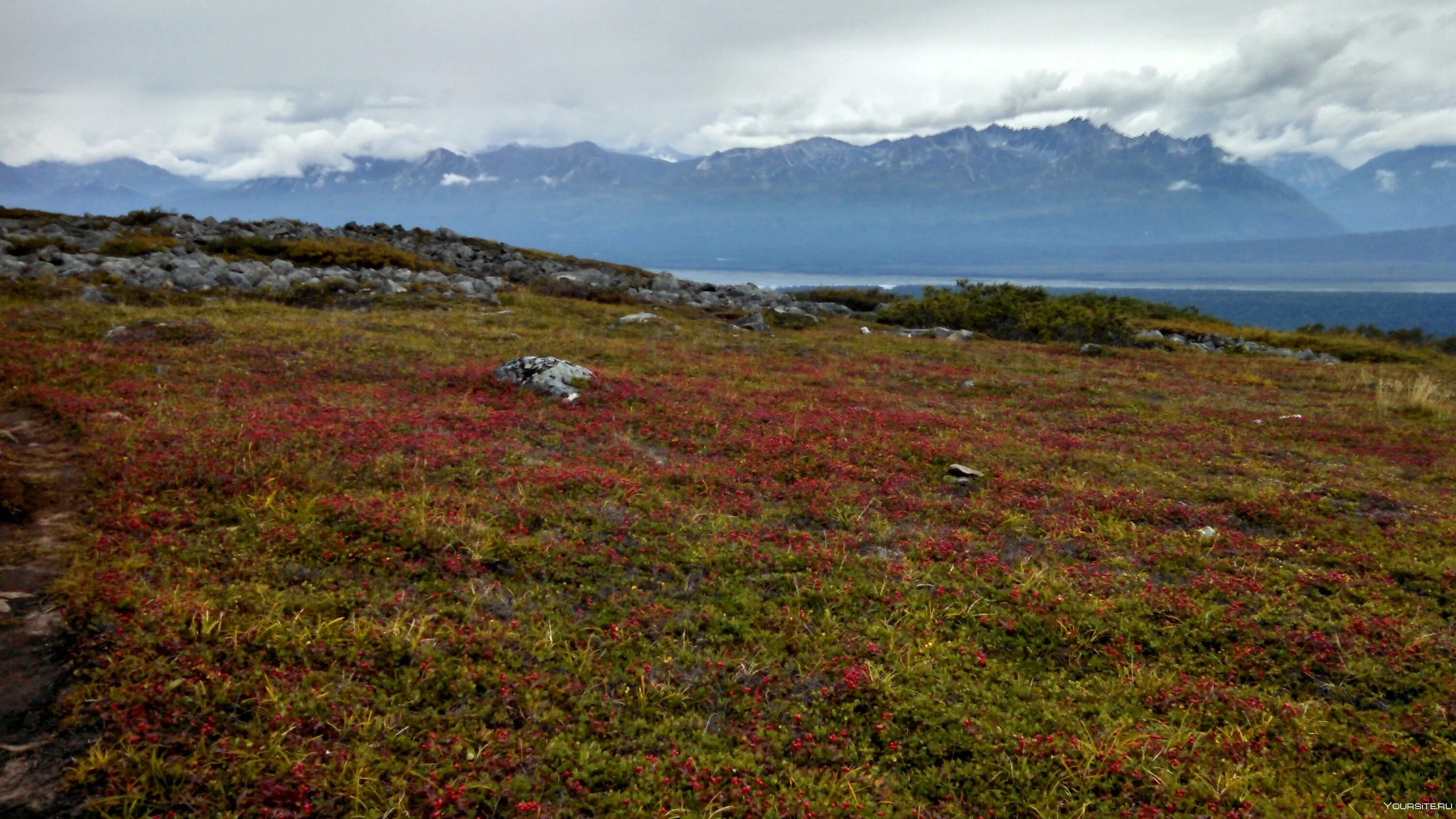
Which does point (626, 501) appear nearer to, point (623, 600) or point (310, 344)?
point (623, 600)

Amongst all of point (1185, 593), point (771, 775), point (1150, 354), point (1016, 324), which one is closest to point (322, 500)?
point (771, 775)

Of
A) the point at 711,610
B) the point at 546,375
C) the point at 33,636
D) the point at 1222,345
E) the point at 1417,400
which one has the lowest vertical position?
the point at 711,610

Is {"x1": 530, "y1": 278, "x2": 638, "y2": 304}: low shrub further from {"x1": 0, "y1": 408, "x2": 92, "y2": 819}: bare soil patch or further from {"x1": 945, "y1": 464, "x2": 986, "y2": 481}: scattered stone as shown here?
{"x1": 0, "y1": 408, "x2": 92, "y2": 819}: bare soil patch

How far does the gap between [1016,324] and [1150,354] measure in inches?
515

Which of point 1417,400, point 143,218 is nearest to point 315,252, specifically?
point 143,218

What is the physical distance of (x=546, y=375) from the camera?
18359mm

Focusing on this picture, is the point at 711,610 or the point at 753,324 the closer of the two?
the point at 711,610

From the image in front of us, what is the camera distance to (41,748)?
5156mm

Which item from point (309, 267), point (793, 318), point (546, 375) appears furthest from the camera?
point (793, 318)

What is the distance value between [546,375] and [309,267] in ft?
105

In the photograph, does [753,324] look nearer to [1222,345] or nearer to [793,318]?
[793,318]

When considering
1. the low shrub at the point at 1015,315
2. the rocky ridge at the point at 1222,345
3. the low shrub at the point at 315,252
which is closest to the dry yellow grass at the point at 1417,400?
the rocky ridge at the point at 1222,345

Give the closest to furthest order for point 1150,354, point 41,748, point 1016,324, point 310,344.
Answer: point 41,748
point 310,344
point 1150,354
point 1016,324

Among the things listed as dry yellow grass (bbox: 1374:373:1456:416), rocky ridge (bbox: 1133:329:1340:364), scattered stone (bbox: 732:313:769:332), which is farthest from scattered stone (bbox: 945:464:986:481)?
rocky ridge (bbox: 1133:329:1340:364)
